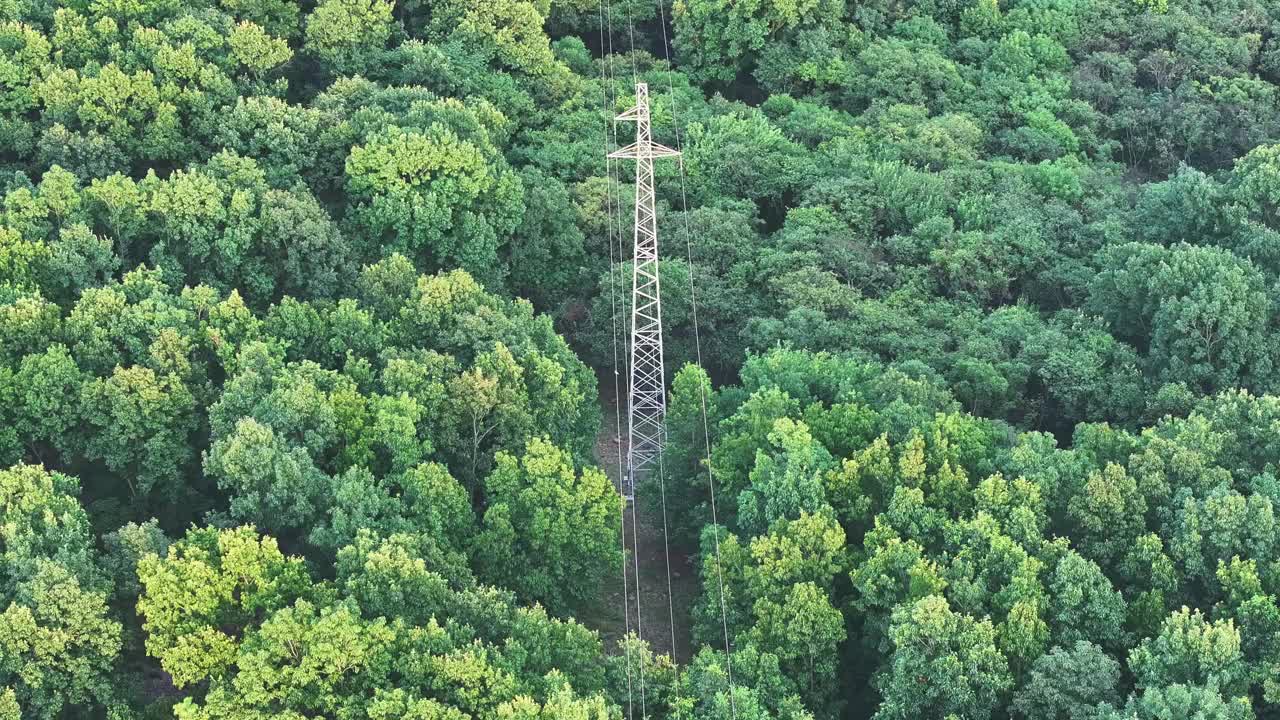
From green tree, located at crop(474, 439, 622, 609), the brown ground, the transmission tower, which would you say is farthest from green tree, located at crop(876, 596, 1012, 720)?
the transmission tower

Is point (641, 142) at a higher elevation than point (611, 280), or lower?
higher

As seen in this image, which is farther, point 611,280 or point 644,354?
point 611,280

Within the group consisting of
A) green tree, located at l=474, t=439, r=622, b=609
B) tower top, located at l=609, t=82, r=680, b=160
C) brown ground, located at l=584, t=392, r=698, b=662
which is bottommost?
brown ground, located at l=584, t=392, r=698, b=662

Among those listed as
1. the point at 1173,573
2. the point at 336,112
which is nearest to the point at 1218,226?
the point at 1173,573

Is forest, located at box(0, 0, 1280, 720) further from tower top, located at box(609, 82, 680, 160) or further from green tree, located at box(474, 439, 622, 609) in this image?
tower top, located at box(609, 82, 680, 160)

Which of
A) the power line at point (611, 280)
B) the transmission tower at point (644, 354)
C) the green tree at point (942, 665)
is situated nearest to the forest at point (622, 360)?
the green tree at point (942, 665)

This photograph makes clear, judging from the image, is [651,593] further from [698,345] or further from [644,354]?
[698,345]

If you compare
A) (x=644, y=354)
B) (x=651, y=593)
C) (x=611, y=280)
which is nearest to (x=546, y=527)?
(x=651, y=593)
